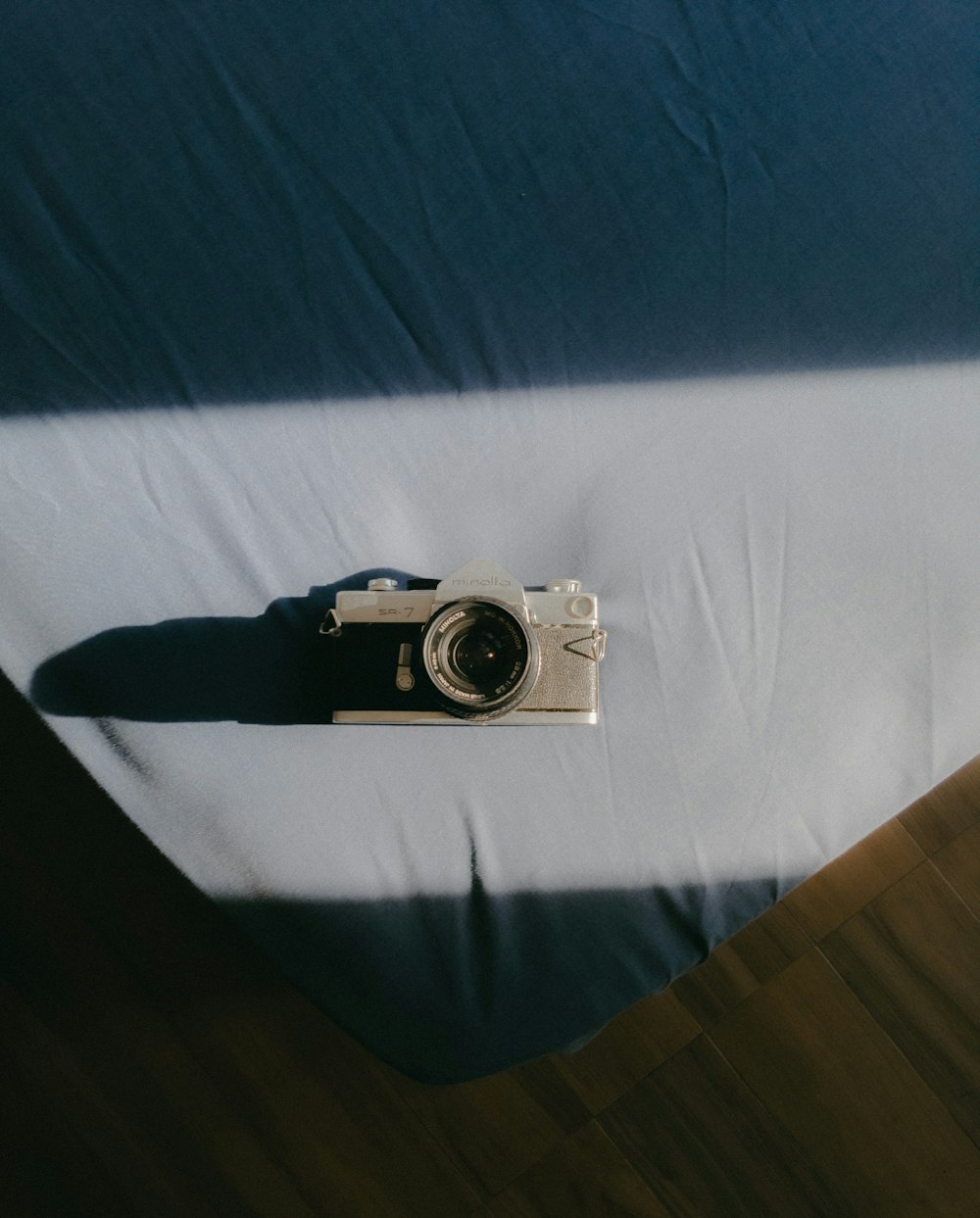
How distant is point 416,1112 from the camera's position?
0.95m

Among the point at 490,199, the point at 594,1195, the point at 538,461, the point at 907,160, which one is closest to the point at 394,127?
the point at 490,199

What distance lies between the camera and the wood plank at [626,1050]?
3.13 feet

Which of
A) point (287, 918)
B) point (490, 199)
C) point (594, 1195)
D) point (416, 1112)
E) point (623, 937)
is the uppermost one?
point (490, 199)

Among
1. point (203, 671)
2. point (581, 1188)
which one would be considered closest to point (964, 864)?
point (581, 1188)

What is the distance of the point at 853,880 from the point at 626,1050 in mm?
324

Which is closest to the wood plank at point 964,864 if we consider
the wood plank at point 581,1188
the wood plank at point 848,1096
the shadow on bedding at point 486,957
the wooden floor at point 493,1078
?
the wooden floor at point 493,1078

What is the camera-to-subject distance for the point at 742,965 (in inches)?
38.3

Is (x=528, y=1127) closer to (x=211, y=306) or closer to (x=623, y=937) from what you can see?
(x=623, y=937)

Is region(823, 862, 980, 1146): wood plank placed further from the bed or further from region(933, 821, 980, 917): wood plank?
the bed

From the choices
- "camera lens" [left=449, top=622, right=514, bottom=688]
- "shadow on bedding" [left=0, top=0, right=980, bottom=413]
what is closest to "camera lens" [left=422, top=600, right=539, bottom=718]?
"camera lens" [left=449, top=622, right=514, bottom=688]

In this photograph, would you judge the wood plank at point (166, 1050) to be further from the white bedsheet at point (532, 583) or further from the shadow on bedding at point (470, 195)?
the shadow on bedding at point (470, 195)

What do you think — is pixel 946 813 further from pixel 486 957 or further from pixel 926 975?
pixel 486 957

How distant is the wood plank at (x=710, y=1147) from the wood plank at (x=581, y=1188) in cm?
1

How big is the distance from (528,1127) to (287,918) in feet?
1.36
